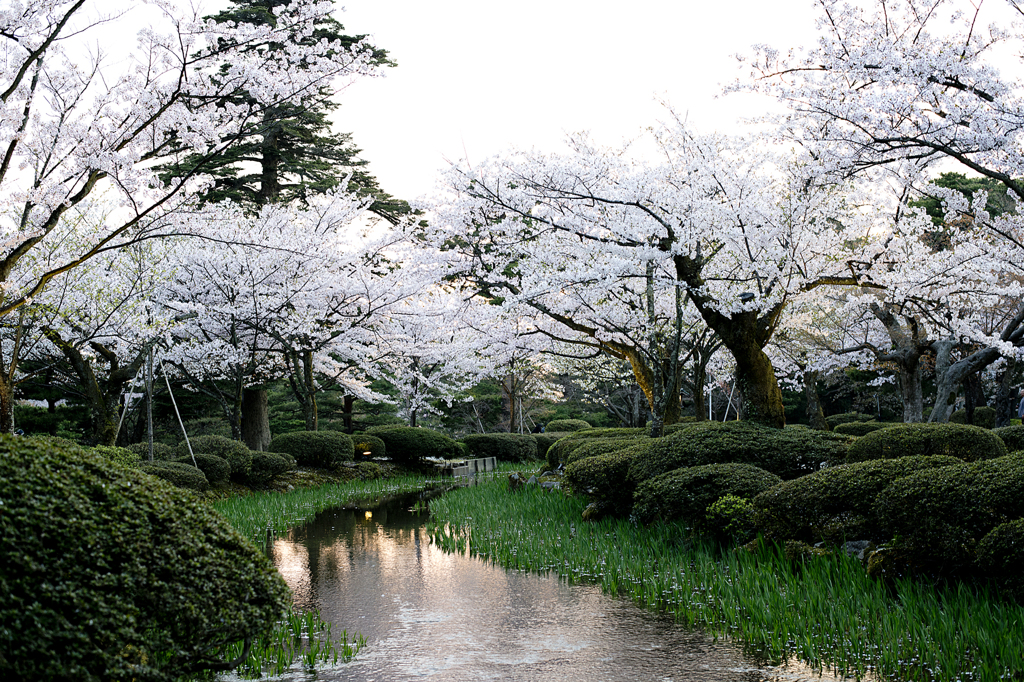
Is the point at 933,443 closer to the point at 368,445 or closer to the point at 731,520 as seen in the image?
the point at 731,520

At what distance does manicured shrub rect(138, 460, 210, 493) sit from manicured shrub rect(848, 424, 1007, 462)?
9.81 meters

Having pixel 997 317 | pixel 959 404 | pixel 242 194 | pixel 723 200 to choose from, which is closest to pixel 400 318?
pixel 242 194

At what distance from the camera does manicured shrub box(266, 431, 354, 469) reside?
1727 centimetres

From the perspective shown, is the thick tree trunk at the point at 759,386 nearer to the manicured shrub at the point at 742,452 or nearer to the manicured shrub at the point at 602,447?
the manicured shrub at the point at 742,452

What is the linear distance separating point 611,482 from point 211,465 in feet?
27.7

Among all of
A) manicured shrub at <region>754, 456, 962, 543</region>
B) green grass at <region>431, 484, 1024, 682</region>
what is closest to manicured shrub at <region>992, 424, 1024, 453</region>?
manicured shrub at <region>754, 456, 962, 543</region>

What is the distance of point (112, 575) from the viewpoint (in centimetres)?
273

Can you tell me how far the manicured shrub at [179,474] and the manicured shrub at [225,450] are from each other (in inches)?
86.2

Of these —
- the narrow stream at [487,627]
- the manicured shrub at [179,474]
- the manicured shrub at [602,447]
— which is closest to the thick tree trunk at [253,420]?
the manicured shrub at [179,474]

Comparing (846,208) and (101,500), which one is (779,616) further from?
(846,208)

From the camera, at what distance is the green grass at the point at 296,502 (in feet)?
33.0

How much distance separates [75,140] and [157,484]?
5.87 metres

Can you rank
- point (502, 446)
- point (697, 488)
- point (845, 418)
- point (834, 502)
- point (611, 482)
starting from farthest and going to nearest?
1. point (845, 418)
2. point (502, 446)
3. point (611, 482)
4. point (697, 488)
5. point (834, 502)

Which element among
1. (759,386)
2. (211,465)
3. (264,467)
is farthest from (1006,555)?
(264,467)
